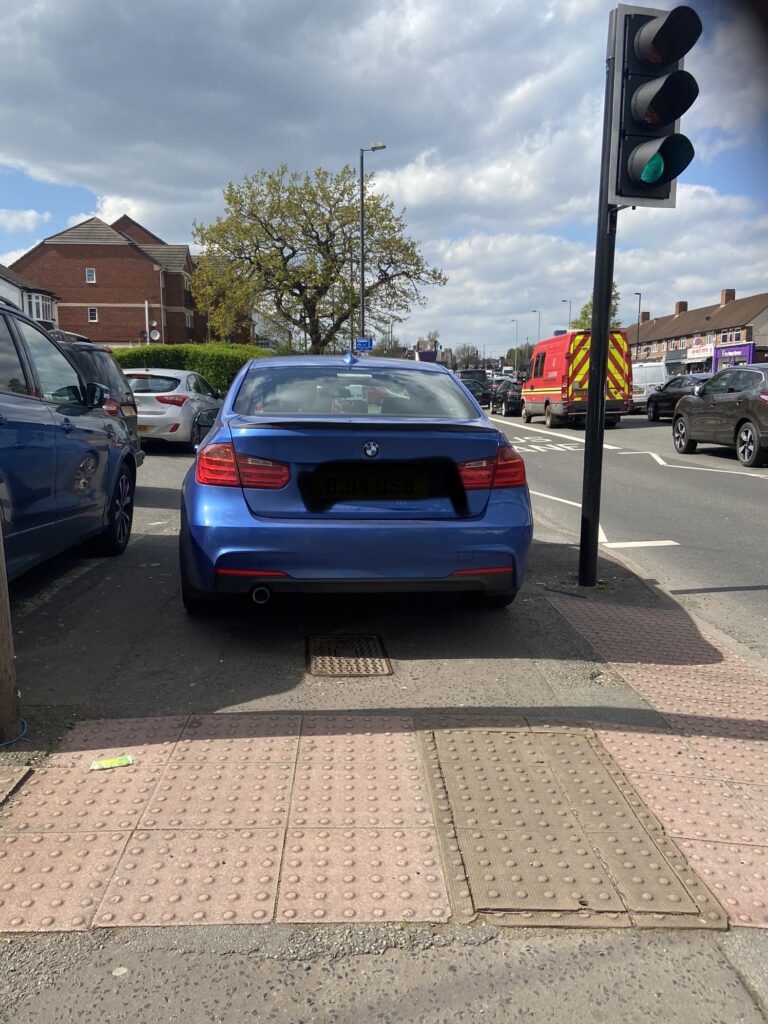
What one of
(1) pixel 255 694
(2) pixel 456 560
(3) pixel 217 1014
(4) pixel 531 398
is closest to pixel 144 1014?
(3) pixel 217 1014

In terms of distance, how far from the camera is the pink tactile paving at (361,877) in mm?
2369

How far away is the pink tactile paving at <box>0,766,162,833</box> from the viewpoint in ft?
9.19

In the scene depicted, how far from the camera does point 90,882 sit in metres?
2.49

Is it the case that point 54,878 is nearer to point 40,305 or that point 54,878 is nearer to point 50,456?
point 50,456

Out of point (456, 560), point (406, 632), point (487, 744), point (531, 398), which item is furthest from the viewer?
point (531, 398)

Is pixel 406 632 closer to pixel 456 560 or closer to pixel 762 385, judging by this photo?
pixel 456 560

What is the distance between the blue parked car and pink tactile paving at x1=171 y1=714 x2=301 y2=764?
157 cm

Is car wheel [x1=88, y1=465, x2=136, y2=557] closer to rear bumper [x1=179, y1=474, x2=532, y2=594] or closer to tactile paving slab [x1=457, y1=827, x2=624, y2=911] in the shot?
rear bumper [x1=179, y1=474, x2=532, y2=594]

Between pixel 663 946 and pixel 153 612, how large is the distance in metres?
3.70

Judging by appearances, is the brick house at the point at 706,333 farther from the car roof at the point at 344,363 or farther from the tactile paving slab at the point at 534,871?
the tactile paving slab at the point at 534,871

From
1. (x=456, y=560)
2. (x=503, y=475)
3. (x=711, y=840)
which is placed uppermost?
(x=503, y=475)

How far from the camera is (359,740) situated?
135 inches

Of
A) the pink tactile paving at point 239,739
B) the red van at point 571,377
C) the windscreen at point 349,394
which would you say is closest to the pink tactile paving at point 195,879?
the pink tactile paving at point 239,739

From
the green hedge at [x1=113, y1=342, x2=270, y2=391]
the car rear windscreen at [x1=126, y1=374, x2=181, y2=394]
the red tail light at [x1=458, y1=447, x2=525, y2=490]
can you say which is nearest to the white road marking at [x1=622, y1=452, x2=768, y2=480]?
the car rear windscreen at [x1=126, y1=374, x2=181, y2=394]
